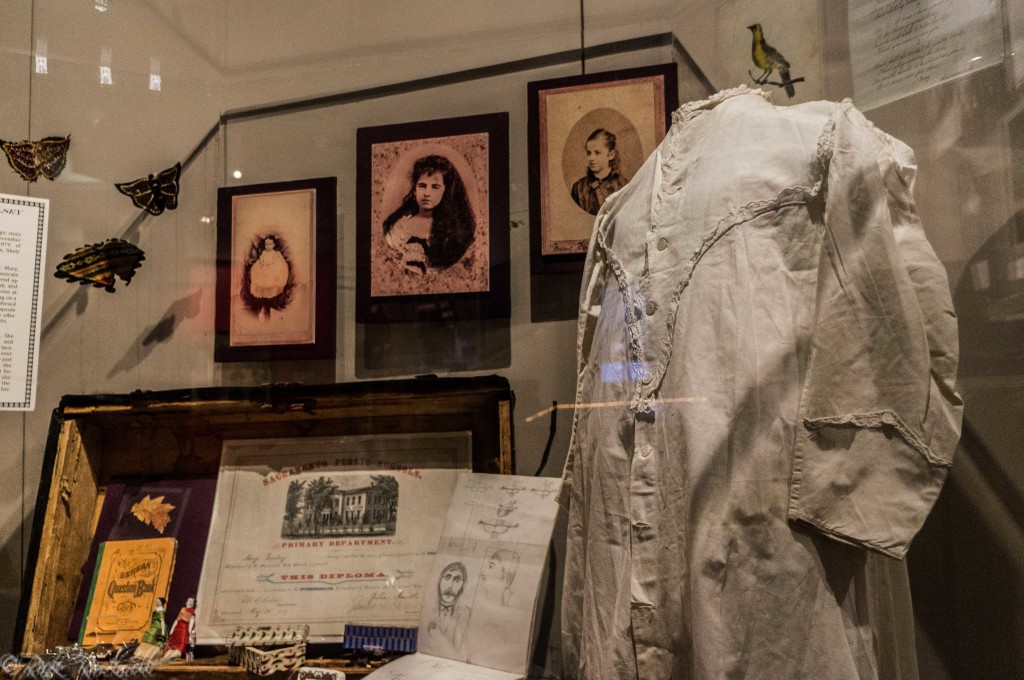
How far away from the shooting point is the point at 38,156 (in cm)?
182

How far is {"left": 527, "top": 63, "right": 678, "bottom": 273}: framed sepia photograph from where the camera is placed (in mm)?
1602

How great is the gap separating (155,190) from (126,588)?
833 mm

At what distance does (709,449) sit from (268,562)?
0.98 metres

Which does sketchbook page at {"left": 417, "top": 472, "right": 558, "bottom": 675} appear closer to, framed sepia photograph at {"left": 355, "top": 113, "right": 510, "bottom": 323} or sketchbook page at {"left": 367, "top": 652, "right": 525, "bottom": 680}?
sketchbook page at {"left": 367, "top": 652, "right": 525, "bottom": 680}

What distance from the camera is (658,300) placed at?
1170 millimetres

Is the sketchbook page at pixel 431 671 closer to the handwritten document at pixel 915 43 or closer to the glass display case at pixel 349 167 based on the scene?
the glass display case at pixel 349 167

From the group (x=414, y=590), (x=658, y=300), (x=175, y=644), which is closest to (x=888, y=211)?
(x=658, y=300)

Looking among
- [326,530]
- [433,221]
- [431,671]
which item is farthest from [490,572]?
[433,221]

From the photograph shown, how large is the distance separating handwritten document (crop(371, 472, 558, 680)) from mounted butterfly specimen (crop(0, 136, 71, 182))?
1.12 m

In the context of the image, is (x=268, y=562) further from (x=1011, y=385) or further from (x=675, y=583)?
(x=1011, y=385)

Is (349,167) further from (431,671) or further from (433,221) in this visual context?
(431,671)

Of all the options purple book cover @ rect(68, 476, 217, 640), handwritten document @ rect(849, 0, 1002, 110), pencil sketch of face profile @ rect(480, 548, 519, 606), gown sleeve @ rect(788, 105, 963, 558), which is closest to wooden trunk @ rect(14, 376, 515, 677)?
purple book cover @ rect(68, 476, 217, 640)

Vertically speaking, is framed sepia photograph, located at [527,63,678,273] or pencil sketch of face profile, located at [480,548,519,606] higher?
framed sepia photograph, located at [527,63,678,273]
